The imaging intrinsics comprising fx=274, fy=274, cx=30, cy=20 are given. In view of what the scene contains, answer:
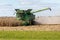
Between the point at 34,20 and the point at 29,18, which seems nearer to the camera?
the point at 29,18

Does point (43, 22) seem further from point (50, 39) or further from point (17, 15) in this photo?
point (50, 39)

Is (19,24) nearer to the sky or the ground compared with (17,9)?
nearer to the ground

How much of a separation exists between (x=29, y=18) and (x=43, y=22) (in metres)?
3.79

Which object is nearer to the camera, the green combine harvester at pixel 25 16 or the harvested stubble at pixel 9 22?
the green combine harvester at pixel 25 16

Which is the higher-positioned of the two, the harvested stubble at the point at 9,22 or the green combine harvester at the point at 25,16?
the green combine harvester at the point at 25,16

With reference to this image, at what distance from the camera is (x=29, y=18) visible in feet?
113

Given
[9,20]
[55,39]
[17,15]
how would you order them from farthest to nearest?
1. [9,20]
2. [17,15]
3. [55,39]

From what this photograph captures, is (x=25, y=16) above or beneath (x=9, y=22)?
above

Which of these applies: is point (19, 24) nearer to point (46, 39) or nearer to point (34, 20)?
point (34, 20)

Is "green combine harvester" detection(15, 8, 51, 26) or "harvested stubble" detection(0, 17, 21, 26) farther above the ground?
"green combine harvester" detection(15, 8, 51, 26)

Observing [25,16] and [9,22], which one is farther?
[9,22]

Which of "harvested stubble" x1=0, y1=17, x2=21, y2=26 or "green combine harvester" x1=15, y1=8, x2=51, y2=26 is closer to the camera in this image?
"green combine harvester" x1=15, y1=8, x2=51, y2=26

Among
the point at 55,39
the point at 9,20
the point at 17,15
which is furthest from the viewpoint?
the point at 9,20

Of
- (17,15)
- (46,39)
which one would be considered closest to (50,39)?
(46,39)
